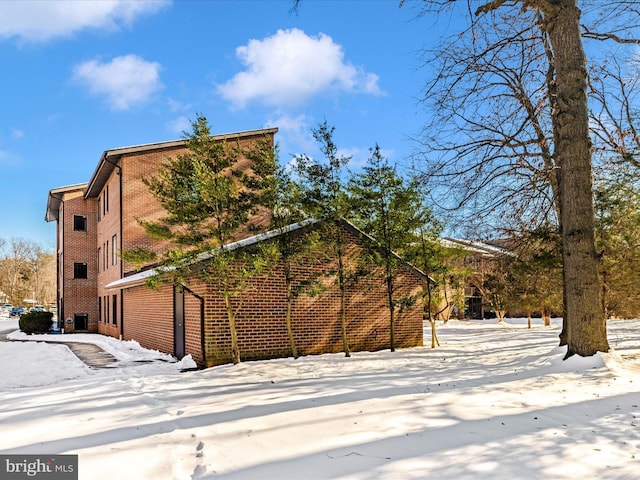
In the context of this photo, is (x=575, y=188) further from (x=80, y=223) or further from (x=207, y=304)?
(x=80, y=223)

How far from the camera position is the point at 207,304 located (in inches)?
416

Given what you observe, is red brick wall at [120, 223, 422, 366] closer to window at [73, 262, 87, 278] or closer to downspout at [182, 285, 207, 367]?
downspout at [182, 285, 207, 367]

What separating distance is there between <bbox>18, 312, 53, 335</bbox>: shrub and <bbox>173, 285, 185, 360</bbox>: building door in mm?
16667

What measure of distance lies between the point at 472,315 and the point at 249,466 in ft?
113

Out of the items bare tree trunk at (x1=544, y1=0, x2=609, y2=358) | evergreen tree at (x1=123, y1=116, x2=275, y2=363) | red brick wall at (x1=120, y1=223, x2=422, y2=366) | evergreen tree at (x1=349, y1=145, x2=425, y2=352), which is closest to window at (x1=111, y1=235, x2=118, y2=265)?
red brick wall at (x1=120, y1=223, x2=422, y2=366)

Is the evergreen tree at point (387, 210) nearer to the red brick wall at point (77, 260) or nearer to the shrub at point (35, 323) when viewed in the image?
the red brick wall at point (77, 260)

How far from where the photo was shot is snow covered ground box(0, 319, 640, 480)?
4.08m

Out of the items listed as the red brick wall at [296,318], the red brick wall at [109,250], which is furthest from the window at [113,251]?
the red brick wall at [296,318]

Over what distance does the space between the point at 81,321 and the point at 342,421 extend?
25194mm

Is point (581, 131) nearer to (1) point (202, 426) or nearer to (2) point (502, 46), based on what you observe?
(2) point (502, 46)

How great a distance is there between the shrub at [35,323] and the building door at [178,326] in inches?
656

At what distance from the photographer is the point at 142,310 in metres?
16.2

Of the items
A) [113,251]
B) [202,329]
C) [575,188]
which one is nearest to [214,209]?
[202,329]

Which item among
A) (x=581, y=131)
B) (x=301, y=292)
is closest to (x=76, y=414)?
(x=301, y=292)
